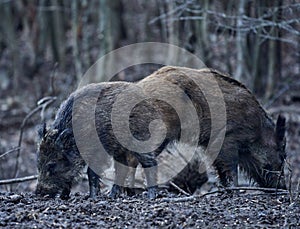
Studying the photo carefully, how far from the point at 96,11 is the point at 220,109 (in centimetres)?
1567

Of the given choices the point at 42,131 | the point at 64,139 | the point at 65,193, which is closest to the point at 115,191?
the point at 65,193

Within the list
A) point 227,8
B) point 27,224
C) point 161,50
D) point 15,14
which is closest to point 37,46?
point 15,14

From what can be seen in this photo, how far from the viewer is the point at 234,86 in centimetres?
790

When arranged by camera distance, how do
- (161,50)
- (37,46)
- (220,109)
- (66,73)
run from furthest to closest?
(37,46) < (66,73) < (161,50) < (220,109)

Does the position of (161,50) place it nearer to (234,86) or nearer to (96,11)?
(96,11)

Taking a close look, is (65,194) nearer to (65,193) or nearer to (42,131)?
(65,193)

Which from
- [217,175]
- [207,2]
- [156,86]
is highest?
[207,2]

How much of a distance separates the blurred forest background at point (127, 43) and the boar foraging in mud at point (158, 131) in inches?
55.4

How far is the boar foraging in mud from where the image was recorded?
7078 millimetres

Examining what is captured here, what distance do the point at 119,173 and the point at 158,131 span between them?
0.64 meters

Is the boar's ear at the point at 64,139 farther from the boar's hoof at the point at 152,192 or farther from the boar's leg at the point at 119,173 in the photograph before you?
the boar's hoof at the point at 152,192

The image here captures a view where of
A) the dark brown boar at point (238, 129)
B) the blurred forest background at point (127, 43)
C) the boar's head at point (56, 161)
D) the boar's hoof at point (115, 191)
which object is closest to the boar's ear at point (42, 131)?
the boar's head at point (56, 161)

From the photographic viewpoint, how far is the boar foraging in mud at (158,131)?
7.08 m

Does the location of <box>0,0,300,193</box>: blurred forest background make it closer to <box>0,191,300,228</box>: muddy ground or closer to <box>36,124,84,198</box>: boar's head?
<box>36,124,84,198</box>: boar's head
